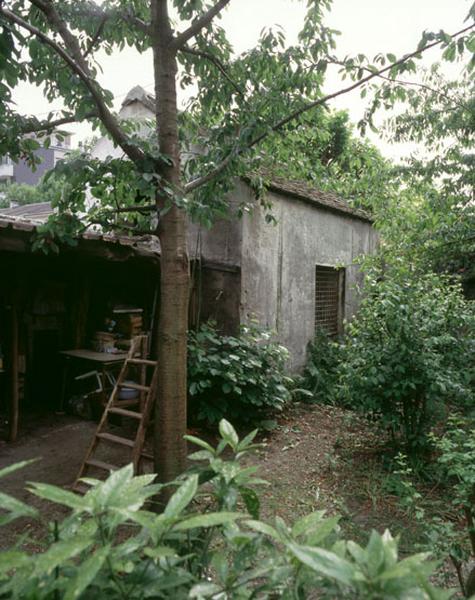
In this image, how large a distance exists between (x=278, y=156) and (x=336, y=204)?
490 cm

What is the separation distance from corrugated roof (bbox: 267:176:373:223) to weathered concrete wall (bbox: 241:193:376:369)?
5.8 inches

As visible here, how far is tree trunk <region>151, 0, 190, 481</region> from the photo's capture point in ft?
11.1

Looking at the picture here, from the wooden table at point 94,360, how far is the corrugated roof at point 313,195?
3658mm

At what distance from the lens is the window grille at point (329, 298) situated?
977 cm

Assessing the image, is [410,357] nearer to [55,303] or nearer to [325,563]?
[325,563]

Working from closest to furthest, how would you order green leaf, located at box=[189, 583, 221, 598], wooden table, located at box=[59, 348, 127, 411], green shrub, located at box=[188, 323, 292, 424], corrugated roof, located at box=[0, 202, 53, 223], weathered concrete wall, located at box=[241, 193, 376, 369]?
1. green leaf, located at box=[189, 583, 221, 598]
2. green shrub, located at box=[188, 323, 292, 424]
3. wooden table, located at box=[59, 348, 127, 411]
4. weathered concrete wall, located at box=[241, 193, 376, 369]
5. corrugated roof, located at box=[0, 202, 53, 223]

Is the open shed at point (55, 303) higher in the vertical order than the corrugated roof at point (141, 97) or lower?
lower

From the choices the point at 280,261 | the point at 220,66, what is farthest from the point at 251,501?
the point at 280,261

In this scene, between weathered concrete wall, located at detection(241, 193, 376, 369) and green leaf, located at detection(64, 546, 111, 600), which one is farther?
weathered concrete wall, located at detection(241, 193, 376, 369)

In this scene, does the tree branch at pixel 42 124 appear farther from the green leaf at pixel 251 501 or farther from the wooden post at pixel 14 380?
the green leaf at pixel 251 501

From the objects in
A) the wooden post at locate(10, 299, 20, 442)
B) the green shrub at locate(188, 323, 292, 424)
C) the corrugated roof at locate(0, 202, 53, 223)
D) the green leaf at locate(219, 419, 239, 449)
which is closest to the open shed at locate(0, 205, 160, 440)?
the wooden post at locate(10, 299, 20, 442)

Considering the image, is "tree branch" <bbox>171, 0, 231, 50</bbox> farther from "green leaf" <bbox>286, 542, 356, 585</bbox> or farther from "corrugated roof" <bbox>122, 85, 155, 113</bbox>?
"corrugated roof" <bbox>122, 85, 155, 113</bbox>

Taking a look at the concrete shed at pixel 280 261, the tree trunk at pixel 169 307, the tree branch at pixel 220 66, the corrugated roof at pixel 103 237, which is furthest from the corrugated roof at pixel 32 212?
the tree trunk at pixel 169 307

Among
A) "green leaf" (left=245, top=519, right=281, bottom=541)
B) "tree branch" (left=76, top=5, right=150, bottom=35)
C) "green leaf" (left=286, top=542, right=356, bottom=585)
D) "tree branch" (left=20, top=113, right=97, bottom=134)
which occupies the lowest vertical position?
"green leaf" (left=245, top=519, right=281, bottom=541)
